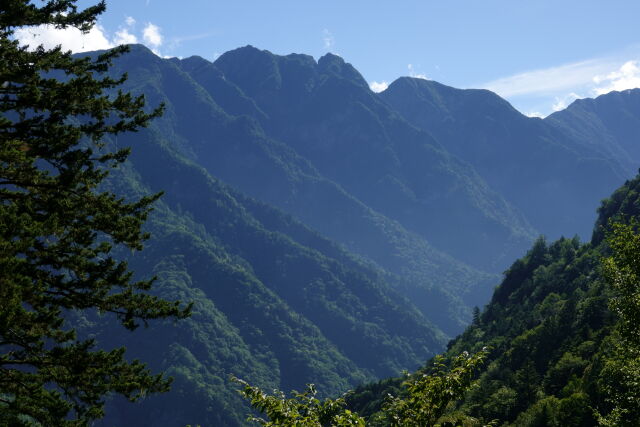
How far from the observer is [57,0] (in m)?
21.5

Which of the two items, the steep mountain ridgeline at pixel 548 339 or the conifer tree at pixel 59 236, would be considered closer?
the conifer tree at pixel 59 236

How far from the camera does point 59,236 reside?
19.3 m

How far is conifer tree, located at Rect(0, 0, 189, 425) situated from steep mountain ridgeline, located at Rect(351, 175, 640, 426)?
4219cm

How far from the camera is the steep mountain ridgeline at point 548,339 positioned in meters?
77.8

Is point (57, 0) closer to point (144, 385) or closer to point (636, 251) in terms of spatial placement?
point (144, 385)

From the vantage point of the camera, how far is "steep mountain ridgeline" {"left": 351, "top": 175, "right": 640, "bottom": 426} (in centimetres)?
7775

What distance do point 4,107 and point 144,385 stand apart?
1023 centimetres

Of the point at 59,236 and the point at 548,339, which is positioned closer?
the point at 59,236

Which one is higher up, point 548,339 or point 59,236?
point 548,339

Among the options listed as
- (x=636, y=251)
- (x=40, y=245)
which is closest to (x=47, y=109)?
(x=40, y=245)

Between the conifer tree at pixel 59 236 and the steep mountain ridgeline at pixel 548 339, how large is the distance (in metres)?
42.2

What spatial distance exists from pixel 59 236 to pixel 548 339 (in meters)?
117

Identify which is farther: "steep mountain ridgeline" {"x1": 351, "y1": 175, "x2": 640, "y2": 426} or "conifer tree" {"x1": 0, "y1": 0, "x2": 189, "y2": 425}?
"steep mountain ridgeline" {"x1": 351, "y1": 175, "x2": 640, "y2": 426}

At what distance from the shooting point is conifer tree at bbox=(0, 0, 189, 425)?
17.0m
